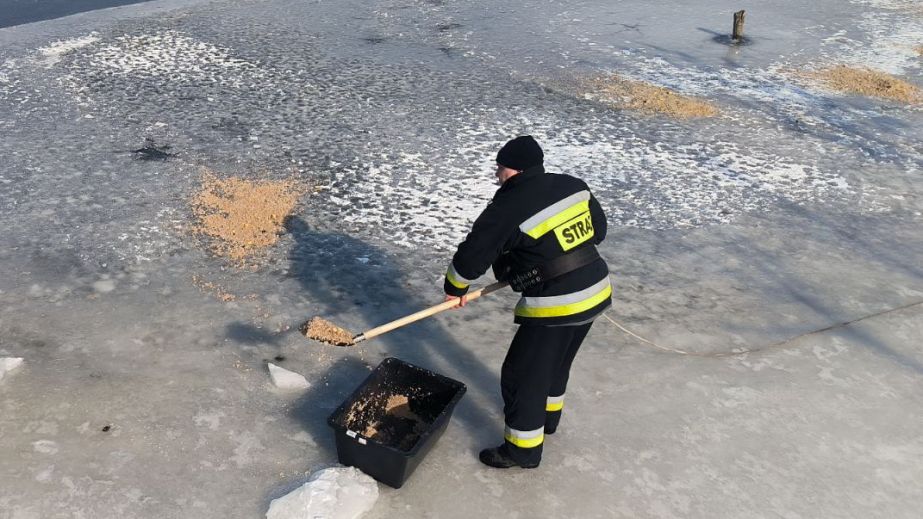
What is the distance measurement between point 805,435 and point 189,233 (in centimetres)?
427

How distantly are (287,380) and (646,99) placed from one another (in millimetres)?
5979

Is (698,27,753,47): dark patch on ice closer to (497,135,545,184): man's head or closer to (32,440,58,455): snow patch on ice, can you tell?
(497,135,545,184): man's head

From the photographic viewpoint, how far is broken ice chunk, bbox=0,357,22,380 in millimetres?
4020

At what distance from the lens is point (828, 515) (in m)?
3.39

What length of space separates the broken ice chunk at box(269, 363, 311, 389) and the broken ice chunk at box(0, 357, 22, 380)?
1371 mm

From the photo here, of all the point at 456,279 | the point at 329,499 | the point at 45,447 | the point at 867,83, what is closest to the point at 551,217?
the point at 456,279

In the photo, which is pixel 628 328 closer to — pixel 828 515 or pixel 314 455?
pixel 828 515

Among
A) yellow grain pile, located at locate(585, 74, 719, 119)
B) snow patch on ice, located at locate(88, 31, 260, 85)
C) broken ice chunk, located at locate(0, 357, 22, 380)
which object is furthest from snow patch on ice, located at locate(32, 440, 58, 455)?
yellow grain pile, located at locate(585, 74, 719, 119)

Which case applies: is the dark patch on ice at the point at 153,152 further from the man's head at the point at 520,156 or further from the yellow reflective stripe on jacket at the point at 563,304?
the yellow reflective stripe on jacket at the point at 563,304

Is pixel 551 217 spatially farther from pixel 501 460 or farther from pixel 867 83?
pixel 867 83

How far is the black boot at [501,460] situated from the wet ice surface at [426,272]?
0.27 ft

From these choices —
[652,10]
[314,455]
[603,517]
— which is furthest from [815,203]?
[652,10]

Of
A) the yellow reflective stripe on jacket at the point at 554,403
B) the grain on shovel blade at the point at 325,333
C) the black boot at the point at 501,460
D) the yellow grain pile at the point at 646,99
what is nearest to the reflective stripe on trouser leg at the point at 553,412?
the yellow reflective stripe on jacket at the point at 554,403

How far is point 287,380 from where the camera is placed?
4066 millimetres
